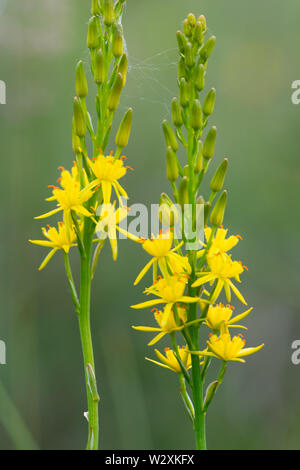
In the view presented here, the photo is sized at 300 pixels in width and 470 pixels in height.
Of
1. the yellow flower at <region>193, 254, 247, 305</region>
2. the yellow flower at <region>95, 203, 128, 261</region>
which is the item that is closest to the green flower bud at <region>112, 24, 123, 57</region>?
the yellow flower at <region>95, 203, 128, 261</region>

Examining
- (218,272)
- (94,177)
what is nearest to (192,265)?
(218,272)

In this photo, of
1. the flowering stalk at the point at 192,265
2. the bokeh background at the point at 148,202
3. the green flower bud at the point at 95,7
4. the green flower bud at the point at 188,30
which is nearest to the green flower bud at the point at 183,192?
the flowering stalk at the point at 192,265

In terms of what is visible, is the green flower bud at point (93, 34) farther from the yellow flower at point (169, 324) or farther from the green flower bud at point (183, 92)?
the yellow flower at point (169, 324)

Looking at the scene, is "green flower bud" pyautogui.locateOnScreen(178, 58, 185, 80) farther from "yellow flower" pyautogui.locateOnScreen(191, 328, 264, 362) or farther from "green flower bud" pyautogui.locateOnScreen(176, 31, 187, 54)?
"yellow flower" pyautogui.locateOnScreen(191, 328, 264, 362)

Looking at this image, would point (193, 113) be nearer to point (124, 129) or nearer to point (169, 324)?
point (124, 129)

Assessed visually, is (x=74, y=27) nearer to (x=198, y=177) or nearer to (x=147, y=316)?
(x=147, y=316)

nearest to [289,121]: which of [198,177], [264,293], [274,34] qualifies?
[274,34]
